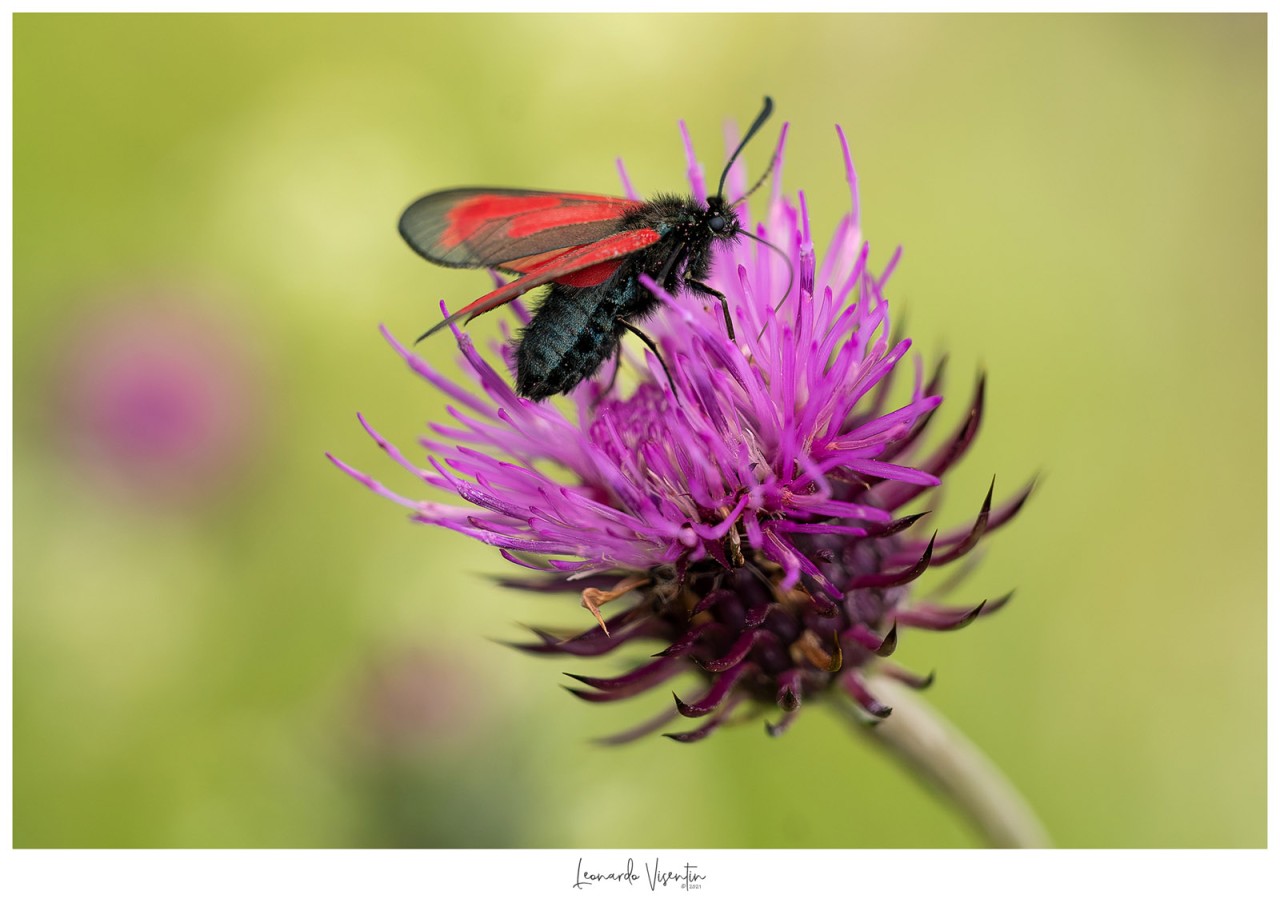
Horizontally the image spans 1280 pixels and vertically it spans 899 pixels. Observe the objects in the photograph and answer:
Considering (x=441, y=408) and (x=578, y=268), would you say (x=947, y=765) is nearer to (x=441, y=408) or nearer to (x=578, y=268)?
(x=578, y=268)

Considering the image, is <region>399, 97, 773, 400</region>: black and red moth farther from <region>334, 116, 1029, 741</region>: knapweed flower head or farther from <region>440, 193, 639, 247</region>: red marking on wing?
<region>334, 116, 1029, 741</region>: knapweed flower head

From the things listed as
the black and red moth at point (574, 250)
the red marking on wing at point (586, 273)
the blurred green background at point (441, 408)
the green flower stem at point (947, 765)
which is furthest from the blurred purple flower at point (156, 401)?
the green flower stem at point (947, 765)

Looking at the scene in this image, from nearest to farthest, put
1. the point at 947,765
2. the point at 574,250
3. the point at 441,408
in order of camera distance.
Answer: the point at 574,250
the point at 947,765
the point at 441,408

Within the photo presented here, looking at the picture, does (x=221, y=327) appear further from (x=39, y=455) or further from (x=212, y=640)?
(x=212, y=640)

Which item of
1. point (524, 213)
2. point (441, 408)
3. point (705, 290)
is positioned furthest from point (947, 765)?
point (441, 408)
